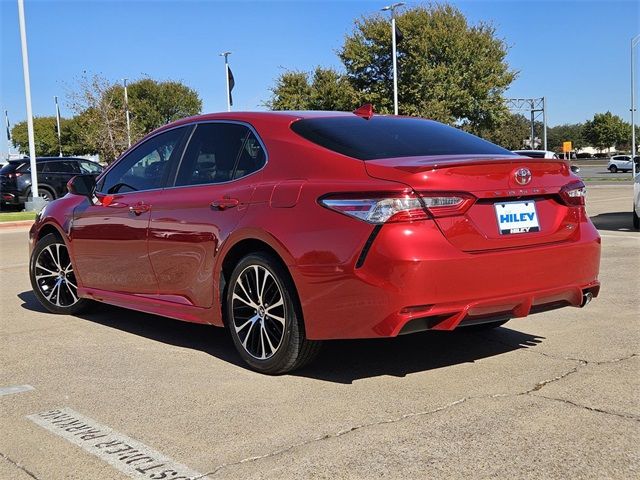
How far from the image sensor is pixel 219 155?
15.9 feet

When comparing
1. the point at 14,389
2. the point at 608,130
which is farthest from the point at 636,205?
the point at 608,130

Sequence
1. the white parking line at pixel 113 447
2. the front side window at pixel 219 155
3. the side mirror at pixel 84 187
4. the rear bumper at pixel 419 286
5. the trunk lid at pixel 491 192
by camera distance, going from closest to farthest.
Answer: the white parking line at pixel 113 447
the rear bumper at pixel 419 286
the trunk lid at pixel 491 192
the front side window at pixel 219 155
the side mirror at pixel 84 187

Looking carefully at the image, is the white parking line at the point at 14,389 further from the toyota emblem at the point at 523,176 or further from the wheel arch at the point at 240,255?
the toyota emblem at the point at 523,176

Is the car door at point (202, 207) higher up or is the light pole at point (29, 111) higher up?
the light pole at point (29, 111)

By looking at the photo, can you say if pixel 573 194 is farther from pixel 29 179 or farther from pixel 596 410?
pixel 29 179

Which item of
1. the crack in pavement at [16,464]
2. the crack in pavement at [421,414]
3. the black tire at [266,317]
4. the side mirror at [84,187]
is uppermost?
the side mirror at [84,187]

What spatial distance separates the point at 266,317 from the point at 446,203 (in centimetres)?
134

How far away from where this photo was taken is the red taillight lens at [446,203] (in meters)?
3.70

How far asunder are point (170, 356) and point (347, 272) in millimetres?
1801

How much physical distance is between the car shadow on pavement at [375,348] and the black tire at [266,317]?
21 centimetres

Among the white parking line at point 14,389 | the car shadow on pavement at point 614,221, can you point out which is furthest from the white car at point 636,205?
the white parking line at point 14,389

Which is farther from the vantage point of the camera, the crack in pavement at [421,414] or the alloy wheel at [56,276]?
the alloy wheel at [56,276]

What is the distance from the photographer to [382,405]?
372 cm

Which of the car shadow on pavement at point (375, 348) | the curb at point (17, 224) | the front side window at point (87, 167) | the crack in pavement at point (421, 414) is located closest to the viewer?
Result: the crack in pavement at point (421, 414)
